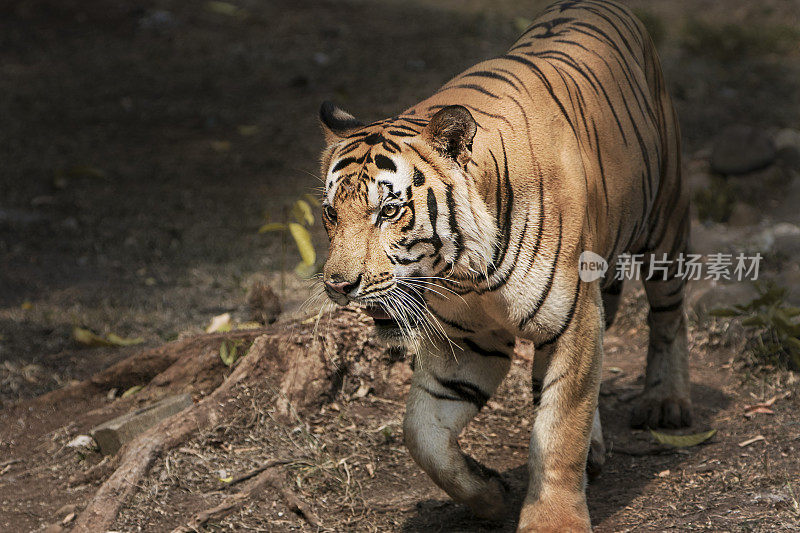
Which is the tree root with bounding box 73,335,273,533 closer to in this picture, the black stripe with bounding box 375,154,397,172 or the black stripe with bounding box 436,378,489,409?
the black stripe with bounding box 436,378,489,409

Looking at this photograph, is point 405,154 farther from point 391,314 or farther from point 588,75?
point 588,75

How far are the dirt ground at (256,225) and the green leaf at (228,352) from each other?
23cm

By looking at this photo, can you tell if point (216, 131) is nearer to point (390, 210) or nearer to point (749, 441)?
point (749, 441)

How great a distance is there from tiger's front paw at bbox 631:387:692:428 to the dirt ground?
3.2 inches

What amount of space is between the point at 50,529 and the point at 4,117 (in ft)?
20.5

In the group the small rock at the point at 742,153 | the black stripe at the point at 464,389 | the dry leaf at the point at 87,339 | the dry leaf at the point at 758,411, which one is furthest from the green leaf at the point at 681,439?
the small rock at the point at 742,153

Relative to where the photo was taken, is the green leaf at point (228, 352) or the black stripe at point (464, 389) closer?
the black stripe at point (464, 389)

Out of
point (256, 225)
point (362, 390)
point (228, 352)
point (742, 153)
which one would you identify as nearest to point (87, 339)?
point (228, 352)

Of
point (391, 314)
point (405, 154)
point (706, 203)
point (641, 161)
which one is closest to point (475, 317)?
point (391, 314)

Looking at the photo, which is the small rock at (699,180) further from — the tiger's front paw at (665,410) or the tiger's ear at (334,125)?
the tiger's ear at (334,125)

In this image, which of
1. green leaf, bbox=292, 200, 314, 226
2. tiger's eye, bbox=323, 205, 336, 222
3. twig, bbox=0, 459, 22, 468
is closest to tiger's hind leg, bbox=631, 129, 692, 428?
green leaf, bbox=292, 200, 314, 226

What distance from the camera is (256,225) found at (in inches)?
264

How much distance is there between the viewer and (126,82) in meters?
9.12

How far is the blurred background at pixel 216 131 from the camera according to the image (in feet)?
17.8
